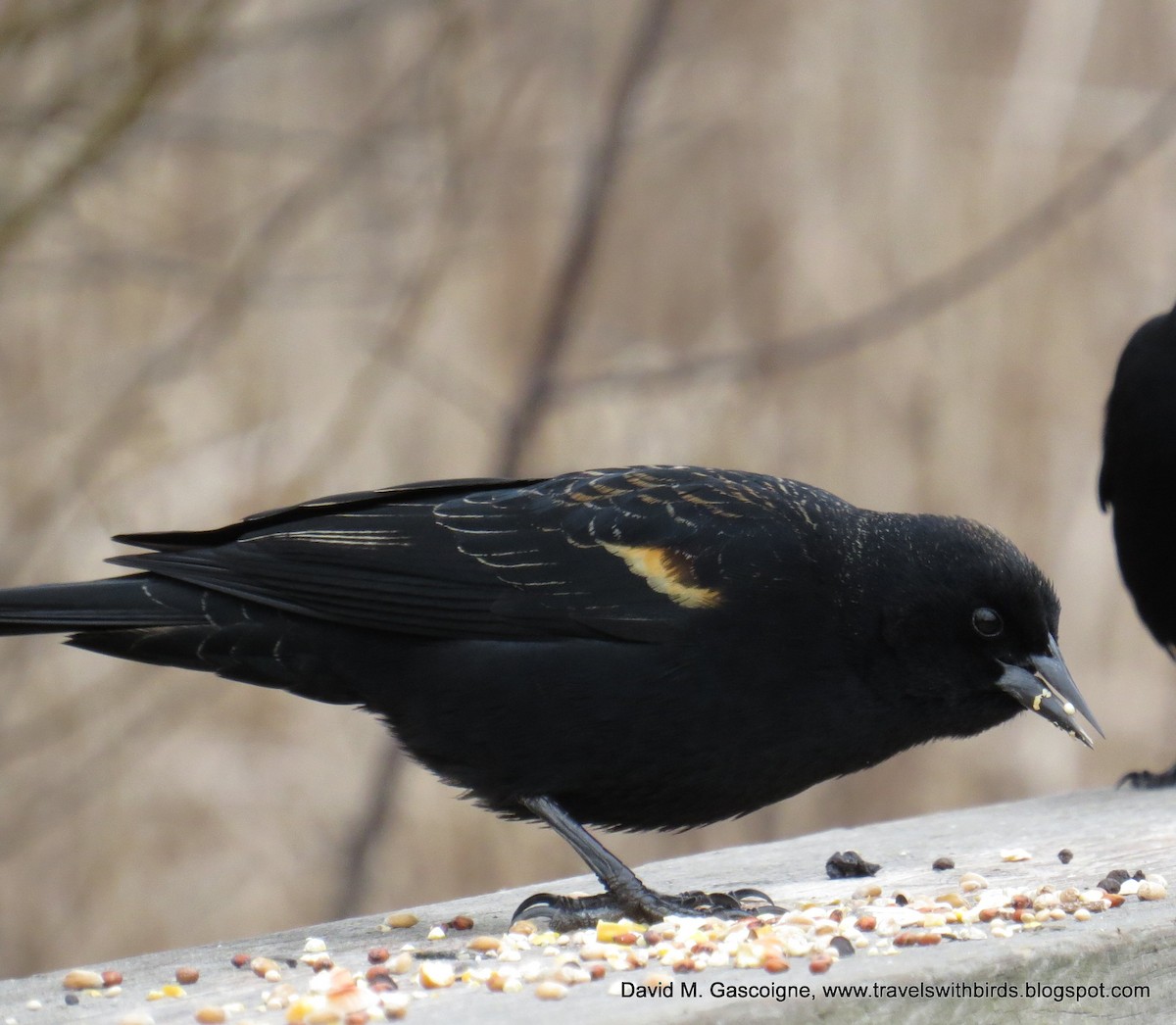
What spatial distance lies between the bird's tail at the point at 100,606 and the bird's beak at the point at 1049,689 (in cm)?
136

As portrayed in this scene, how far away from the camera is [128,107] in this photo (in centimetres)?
407

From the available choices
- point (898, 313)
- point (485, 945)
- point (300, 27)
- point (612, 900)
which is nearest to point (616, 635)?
point (612, 900)

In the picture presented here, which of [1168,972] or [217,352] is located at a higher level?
[217,352]

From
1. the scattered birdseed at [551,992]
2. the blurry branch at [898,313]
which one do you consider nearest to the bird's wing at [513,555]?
the scattered birdseed at [551,992]

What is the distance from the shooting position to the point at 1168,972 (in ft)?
7.24

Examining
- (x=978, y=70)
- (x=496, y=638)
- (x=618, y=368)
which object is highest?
(x=978, y=70)

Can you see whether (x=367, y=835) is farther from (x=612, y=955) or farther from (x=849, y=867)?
(x=612, y=955)

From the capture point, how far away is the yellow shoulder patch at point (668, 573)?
9.09 feet

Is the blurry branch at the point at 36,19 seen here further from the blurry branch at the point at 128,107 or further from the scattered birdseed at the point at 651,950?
the scattered birdseed at the point at 651,950

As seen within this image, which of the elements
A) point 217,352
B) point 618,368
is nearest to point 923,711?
point 618,368

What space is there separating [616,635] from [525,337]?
340 cm

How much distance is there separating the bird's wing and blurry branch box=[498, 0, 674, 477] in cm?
164

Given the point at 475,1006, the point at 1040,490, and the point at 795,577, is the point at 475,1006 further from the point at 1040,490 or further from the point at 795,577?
the point at 1040,490

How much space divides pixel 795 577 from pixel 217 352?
11.1ft
